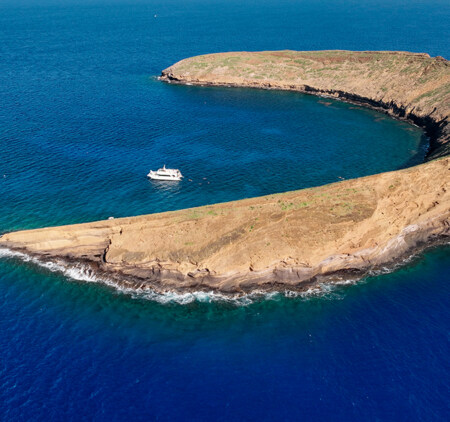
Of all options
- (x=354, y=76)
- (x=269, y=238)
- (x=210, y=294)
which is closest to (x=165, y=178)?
(x=269, y=238)

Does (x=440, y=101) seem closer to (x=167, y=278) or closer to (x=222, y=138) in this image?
(x=222, y=138)

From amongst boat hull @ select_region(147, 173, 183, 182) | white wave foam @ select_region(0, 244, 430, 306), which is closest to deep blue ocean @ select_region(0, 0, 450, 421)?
white wave foam @ select_region(0, 244, 430, 306)

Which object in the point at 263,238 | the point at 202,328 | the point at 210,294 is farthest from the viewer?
the point at 263,238

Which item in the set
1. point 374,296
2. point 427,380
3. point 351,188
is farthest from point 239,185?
point 427,380

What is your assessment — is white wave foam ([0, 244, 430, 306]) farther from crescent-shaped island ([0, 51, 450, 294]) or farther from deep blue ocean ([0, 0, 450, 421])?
crescent-shaped island ([0, 51, 450, 294])

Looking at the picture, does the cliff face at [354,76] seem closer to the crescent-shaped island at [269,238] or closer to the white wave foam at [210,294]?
the crescent-shaped island at [269,238]

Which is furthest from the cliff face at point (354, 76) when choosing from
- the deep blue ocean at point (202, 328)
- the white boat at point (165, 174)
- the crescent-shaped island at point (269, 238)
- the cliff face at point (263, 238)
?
the white boat at point (165, 174)

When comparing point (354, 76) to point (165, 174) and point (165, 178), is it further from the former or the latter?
point (165, 178)

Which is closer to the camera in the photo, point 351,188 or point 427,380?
point 427,380
